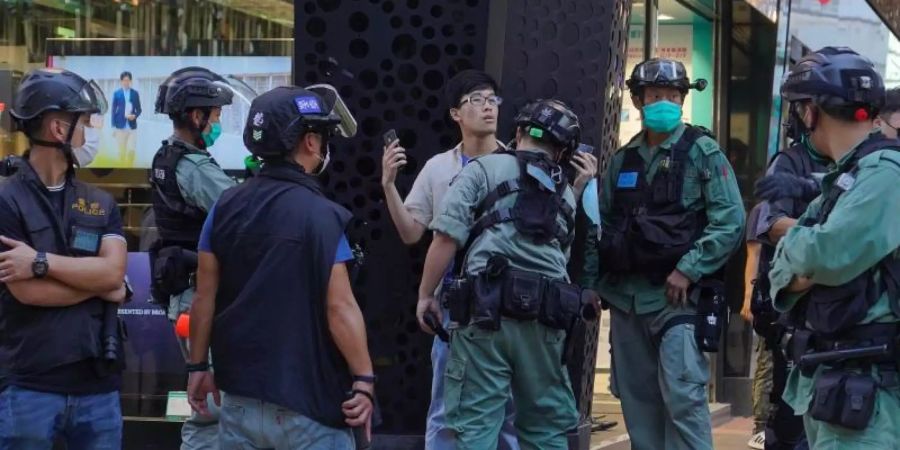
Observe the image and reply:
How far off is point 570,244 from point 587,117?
1.04m

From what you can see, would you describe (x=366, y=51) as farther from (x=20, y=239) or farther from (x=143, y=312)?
(x=20, y=239)

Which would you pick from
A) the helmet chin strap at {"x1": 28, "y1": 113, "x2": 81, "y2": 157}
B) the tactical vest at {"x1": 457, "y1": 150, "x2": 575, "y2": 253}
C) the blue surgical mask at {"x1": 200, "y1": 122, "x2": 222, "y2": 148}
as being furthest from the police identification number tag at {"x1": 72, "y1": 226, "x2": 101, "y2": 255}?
the tactical vest at {"x1": 457, "y1": 150, "x2": 575, "y2": 253}

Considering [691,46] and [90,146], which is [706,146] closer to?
[90,146]

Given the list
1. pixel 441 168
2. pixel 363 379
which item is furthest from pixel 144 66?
pixel 363 379

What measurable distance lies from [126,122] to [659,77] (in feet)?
10.8

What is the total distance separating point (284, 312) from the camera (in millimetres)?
4297

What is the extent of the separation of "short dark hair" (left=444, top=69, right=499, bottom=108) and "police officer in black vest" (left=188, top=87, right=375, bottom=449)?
80.1 inches

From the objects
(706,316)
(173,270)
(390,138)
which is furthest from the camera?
(390,138)

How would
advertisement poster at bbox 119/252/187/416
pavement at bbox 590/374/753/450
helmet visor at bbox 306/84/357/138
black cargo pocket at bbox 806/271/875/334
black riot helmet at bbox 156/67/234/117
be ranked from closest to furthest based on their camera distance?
black cargo pocket at bbox 806/271/875/334 → helmet visor at bbox 306/84/357/138 → black riot helmet at bbox 156/67/234/117 → advertisement poster at bbox 119/252/187/416 → pavement at bbox 590/374/753/450

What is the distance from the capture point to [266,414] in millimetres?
4297

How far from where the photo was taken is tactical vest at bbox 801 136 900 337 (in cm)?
436

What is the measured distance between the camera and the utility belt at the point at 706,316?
622cm

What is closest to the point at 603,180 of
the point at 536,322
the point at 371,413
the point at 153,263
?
the point at 536,322

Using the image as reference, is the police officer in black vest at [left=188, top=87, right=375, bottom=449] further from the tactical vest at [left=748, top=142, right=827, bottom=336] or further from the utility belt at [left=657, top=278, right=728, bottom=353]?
the tactical vest at [left=748, top=142, right=827, bottom=336]
